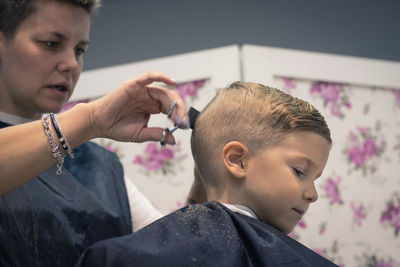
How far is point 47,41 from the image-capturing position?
4.31ft

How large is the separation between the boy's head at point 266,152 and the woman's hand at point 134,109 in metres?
0.12

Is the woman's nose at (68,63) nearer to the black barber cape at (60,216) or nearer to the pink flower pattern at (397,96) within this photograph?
the black barber cape at (60,216)

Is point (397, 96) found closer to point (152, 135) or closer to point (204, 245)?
point (152, 135)

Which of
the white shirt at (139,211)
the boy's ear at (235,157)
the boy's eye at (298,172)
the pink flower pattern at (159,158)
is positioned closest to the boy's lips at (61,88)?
the white shirt at (139,211)

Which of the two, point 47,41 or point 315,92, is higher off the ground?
point 47,41

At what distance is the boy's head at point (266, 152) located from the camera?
1118 mm

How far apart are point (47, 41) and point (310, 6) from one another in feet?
6.40

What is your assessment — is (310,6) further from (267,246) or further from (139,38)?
(267,246)

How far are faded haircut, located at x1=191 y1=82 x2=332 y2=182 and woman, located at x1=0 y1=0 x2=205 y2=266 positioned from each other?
9 centimetres

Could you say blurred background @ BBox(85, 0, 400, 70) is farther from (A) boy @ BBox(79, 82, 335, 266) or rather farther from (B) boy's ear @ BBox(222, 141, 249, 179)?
(B) boy's ear @ BBox(222, 141, 249, 179)

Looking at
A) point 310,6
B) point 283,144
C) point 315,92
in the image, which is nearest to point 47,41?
point 283,144

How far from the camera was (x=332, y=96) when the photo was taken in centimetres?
223

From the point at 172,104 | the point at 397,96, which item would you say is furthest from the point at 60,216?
the point at 397,96

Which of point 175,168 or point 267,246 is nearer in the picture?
point 267,246
